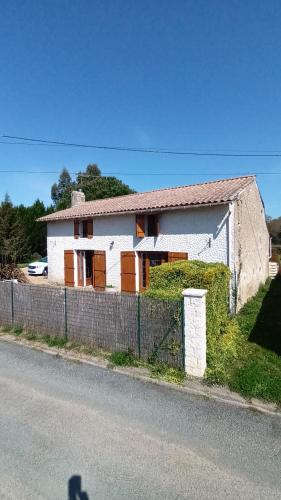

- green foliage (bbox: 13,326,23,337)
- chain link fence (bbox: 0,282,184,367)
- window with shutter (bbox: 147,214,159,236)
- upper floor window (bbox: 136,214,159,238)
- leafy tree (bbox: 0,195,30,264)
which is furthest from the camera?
leafy tree (bbox: 0,195,30,264)

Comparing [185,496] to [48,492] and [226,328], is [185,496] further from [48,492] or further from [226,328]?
[226,328]

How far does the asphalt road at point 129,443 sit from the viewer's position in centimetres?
347

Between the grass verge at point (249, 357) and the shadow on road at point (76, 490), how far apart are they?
10.2ft

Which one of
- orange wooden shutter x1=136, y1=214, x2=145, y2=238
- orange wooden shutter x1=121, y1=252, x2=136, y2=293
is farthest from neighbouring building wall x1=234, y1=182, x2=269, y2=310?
orange wooden shutter x1=121, y1=252, x2=136, y2=293

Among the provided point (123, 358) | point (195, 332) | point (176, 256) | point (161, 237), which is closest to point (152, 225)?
point (161, 237)

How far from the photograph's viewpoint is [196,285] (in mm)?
7648

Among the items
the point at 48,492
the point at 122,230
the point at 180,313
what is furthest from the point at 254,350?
the point at 122,230

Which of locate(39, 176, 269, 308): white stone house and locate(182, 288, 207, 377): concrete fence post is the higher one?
locate(39, 176, 269, 308): white stone house

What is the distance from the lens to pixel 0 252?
2489cm

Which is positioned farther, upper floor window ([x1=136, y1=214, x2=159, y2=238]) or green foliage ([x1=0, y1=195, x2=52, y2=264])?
green foliage ([x1=0, y1=195, x2=52, y2=264])

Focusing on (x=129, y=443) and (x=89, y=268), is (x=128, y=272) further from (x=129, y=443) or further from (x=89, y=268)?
(x=129, y=443)

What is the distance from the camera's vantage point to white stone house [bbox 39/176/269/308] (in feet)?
39.1

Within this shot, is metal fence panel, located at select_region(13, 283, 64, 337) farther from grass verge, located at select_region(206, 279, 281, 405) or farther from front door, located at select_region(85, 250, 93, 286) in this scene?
front door, located at select_region(85, 250, 93, 286)

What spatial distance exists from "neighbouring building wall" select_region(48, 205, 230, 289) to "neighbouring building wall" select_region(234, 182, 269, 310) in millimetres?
626
